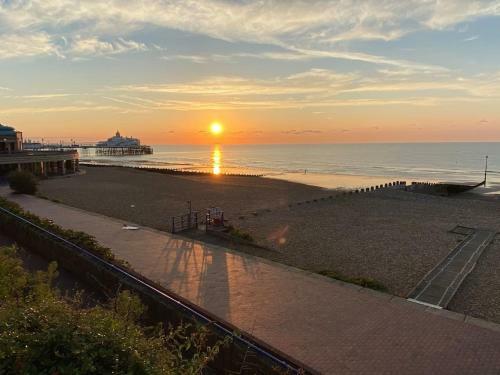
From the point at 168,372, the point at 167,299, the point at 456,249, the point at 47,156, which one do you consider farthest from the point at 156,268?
the point at 47,156

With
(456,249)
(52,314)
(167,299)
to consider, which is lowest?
(456,249)

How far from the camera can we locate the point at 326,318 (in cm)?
967

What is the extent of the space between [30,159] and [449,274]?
48494 mm

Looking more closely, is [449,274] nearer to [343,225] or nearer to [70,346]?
[343,225]

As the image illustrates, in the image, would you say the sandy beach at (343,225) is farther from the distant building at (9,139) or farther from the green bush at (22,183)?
the distant building at (9,139)

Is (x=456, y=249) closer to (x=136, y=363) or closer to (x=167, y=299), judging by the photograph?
(x=167, y=299)

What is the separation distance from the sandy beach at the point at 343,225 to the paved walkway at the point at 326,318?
2283 mm

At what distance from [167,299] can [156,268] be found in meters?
4.90

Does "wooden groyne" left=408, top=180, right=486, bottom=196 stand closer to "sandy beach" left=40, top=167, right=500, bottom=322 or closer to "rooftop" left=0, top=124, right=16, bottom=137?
"sandy beach" left=40, top=167, right=500, bottom=322

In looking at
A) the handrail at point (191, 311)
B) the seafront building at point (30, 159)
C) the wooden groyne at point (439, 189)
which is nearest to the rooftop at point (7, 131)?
the seafront building at point (30, 159)

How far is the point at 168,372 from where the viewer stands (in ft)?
13.6

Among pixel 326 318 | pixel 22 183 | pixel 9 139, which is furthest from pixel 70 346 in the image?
pixel 9 139

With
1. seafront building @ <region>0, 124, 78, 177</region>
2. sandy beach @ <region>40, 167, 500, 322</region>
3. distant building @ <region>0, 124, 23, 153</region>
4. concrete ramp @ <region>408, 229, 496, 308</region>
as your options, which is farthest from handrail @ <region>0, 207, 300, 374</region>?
distant building @ <region>0, 124, 23, 153</region>

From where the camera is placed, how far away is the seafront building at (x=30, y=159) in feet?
151
